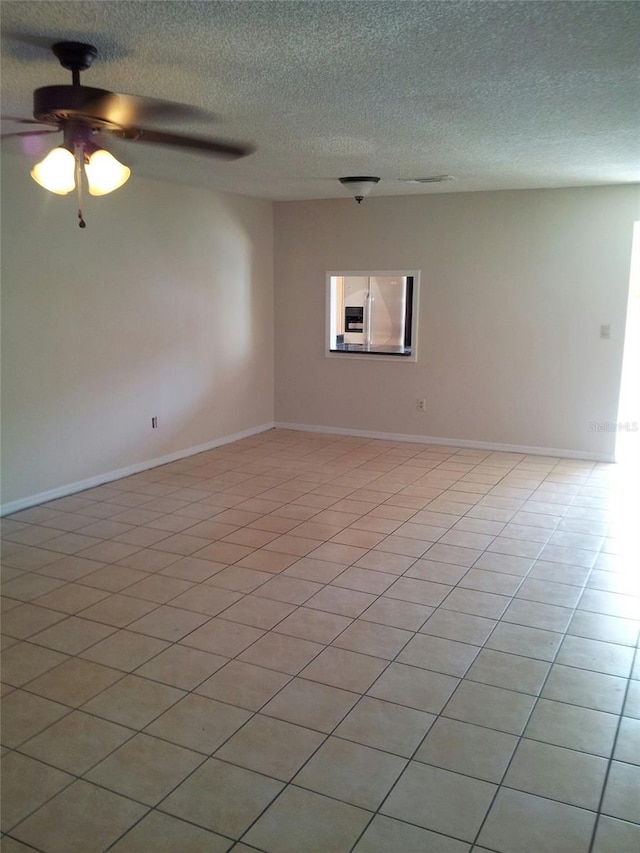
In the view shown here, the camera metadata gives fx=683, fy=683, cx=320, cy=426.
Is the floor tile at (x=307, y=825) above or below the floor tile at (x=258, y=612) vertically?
below

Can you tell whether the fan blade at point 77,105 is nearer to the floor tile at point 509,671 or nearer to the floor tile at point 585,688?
the floor tile at point 509,671

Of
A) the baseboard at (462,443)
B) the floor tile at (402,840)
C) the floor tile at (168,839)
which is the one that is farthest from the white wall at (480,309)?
the floor tile at (168,839)

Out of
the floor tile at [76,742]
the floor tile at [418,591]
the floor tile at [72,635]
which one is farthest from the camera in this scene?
the floor tile at [418,591]

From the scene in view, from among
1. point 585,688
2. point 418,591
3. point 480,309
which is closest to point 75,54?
point 418,591

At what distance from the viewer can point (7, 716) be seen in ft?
7.61

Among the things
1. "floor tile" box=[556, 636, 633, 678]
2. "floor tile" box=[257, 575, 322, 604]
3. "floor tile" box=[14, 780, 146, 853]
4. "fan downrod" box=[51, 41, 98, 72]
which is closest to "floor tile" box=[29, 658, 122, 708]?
"floor tile" box=[14, 780, 146, 853]

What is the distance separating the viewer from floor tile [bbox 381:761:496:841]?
187cm

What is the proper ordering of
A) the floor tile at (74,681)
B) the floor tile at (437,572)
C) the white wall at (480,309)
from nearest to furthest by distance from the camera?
1. the floor tile at (74,681)
2. the floor tile at (437,572)
3. the white wall at (480,309)

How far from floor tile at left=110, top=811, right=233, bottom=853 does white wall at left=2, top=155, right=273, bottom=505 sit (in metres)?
2.89

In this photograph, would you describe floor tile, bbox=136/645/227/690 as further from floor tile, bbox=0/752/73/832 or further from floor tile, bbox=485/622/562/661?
floor tile, bbox=485/622/562/661

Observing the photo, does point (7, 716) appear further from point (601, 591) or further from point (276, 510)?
point (601, 591)

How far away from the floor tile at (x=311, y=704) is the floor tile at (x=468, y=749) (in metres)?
0.31

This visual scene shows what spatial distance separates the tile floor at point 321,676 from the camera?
6.22 ft

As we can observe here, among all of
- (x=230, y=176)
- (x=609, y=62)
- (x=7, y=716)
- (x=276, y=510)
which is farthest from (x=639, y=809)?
(x=230, y=176)
